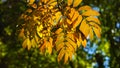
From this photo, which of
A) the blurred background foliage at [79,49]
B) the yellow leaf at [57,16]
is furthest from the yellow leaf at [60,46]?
the blurred background foliage at [79,49]

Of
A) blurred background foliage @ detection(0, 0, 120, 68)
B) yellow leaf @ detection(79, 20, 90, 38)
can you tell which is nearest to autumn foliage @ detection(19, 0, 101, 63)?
yellow leaf @ detection(79, 20, 90, 38)

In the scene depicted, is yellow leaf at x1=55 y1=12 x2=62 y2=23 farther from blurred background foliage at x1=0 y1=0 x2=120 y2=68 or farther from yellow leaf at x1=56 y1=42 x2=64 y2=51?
blurred background foliage at x1=0 y1=0 x2=120 y2=68

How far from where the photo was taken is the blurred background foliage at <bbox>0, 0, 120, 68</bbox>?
40.7 ft

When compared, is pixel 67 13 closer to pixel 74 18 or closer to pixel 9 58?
pixel 74 18

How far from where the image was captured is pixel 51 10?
3.49m

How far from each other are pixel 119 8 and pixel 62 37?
10299 millimetres

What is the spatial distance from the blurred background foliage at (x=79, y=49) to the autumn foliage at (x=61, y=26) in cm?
815

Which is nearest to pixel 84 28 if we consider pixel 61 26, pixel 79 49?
pixel 61 26

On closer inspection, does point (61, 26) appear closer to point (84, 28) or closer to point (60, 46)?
point (60, 46)

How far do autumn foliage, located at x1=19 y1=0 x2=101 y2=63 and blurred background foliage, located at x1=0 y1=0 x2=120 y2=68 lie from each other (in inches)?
321

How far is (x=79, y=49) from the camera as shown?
13859 millimetres

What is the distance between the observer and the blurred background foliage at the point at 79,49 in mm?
12398

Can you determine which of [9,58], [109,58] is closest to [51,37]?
[9,58]

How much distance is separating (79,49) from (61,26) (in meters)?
10.5
